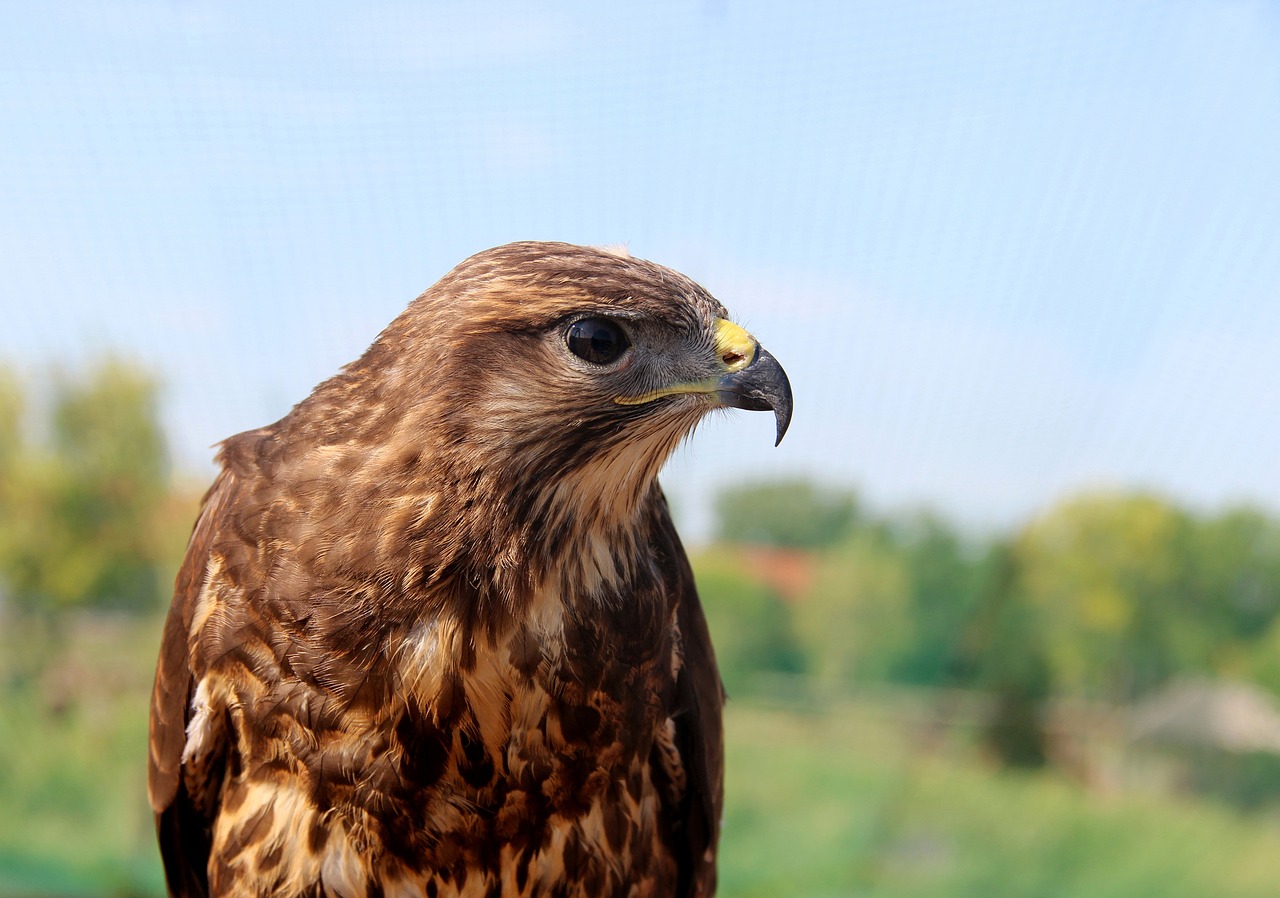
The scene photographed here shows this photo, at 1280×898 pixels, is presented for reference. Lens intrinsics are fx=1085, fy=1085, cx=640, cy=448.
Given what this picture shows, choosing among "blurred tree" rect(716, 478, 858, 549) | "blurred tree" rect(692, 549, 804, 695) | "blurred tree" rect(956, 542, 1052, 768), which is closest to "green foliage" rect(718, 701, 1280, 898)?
"blurred tree" rect(956, 542, 1052, 768)

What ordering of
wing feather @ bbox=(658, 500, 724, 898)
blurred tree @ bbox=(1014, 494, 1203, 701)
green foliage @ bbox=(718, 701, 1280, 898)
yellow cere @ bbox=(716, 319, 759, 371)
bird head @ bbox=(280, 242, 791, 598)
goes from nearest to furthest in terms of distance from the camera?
bird head @ bbox=(280, 242, 791, 598), yellow cere @ bbox=(716, 319, 759, 371), wing feather @ bbox=(658, 500, 724, 898), blurred tree @ bbox=(1014, 494, 1203, 701), green foliage @ bbox=(718, 701, 1280, 898)

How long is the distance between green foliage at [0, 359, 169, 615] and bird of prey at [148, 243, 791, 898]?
5.87m

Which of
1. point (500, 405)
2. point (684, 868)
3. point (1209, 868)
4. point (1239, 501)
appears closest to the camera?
point (500, 405)

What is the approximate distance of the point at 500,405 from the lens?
217cm

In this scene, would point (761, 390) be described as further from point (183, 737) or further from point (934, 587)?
point (934, 587)

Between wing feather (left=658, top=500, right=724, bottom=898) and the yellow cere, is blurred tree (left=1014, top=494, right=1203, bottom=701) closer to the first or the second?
wing feather (left=658, top=500, right=724, bottom=898)

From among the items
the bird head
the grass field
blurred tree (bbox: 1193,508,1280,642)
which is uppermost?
the bird head

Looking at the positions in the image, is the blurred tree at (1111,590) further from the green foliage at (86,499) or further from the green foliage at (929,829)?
the green foliage at (86,499)

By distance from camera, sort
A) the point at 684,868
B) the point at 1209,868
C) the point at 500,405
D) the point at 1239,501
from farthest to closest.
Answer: the point at 1209,868, the point at 1239,501, the point at 684,868, the point at 500,405

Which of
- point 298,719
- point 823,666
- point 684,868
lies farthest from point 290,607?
point 823,666

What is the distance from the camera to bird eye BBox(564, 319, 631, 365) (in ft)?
7.20

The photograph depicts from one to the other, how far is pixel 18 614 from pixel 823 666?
5983 mm

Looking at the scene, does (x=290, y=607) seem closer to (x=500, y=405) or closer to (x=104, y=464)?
(x=500, y=405)

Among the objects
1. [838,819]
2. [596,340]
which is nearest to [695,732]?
[596,340]
